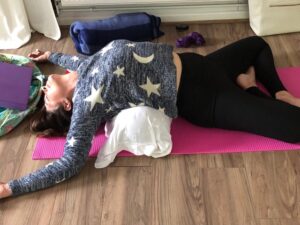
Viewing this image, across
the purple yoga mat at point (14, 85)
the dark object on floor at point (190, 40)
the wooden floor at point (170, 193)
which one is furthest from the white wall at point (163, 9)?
the wooden floor at point (170, 193)

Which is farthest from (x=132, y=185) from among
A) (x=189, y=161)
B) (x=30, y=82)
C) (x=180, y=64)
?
(x=30, y=82)

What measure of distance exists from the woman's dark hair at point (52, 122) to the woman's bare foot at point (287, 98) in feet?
2.92

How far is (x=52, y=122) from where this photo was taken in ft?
5.26

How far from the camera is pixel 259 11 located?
6.97ft

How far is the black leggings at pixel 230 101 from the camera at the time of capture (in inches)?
58.4

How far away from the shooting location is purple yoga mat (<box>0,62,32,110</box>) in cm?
172

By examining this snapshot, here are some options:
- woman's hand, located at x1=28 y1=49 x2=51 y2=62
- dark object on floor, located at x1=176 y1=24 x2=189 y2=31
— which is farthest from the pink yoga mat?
dark object on floor, located at x1=176 y1=24 x2=189 y2=31

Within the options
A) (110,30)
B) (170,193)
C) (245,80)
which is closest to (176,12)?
(110,30)

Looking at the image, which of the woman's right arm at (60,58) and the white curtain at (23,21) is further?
the white curtain at (23,21)

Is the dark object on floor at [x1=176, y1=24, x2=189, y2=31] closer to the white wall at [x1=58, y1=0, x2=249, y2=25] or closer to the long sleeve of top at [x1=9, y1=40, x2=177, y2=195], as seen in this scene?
the white wall at [x1=58, y1=0, x2=249, y2=25]

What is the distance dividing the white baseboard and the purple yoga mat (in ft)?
2.20

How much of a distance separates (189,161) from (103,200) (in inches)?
14.8

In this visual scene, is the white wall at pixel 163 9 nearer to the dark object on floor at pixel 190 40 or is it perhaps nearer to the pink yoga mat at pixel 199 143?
the dark object on floor at pixel 190 40

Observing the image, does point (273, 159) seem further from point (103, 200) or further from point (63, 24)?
point (63, 24)
